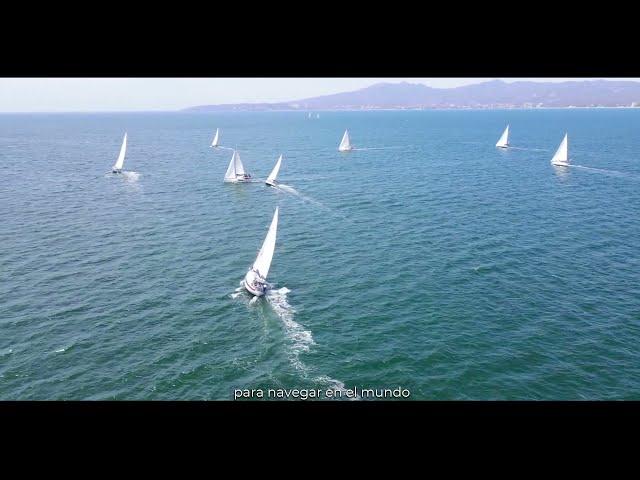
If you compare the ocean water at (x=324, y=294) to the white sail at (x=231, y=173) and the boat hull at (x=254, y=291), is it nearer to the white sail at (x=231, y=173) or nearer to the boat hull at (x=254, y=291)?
the boat hull at (x=254, y=291)

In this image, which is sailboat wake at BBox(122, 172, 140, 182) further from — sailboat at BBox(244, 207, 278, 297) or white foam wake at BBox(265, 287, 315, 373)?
white foam wake at BBox(265, 287, 315, 373)

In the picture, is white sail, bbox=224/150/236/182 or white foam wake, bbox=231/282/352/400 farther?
white sail, bbox=224/150/236/182

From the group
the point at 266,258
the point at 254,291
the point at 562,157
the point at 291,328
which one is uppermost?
the point at 562,157

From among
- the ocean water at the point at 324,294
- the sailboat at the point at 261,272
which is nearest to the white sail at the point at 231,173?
the ocean water at the point at 324,294

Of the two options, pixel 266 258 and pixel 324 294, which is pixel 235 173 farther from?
pixel 324 294

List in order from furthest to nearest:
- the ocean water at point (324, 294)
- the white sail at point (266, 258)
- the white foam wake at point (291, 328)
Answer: the white sail at point (266, 258)
the white foam wake at point (291, 328)
the ocean water at point (324, 294)

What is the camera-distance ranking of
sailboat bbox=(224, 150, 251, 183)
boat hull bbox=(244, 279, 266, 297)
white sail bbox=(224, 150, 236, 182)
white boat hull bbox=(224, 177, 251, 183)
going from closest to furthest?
boat hull bbox=(244, 279, 266, 297)
white sail bbox=(224, 150, 236, 182)
sailboat bbox=(224, 150, 251, 183)
white boat hull bbox=(224, 177, 251, 183)

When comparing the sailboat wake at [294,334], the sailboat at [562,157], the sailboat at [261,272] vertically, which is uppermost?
the sailboat at [562,157]

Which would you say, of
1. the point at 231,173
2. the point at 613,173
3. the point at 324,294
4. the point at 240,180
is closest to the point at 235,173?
the point at 231,173

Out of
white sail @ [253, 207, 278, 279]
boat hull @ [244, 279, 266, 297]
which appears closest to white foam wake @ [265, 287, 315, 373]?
boat hull @ [244, 279, 266, 297]
